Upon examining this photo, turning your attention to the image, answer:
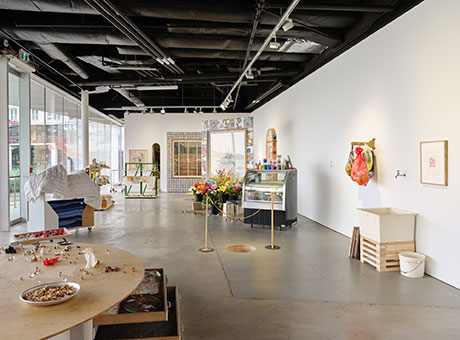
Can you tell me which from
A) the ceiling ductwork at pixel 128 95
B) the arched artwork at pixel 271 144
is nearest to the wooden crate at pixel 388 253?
the arched artwork at pixel 271 144

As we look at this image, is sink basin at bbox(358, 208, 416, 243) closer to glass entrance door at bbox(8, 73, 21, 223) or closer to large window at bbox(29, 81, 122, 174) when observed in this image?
glass entrance door at bbox(8, 73, 21, 223)

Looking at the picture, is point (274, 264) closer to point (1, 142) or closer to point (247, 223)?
point (247, 223)

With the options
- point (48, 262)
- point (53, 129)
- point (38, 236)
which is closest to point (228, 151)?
point (53, 129)

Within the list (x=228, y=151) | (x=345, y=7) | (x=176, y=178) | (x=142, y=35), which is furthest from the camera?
(x=176, y=178)

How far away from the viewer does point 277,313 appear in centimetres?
345

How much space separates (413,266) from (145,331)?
11.6 feet

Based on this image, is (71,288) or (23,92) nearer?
(71,288)

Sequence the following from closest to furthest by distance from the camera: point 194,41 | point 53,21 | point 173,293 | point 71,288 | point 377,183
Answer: point 71,288, point 173,293, point 377,183, point 53,21, point 194,41

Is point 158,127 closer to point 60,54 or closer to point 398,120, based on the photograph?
point 60,54

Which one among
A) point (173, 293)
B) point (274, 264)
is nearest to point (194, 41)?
point (274, 264)

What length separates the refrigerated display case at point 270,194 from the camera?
7422mm

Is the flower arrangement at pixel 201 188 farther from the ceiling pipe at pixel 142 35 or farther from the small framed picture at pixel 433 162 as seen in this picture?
the small framed picture at pixel 433 162

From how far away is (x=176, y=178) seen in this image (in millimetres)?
16562

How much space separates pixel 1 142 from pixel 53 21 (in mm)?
3040
